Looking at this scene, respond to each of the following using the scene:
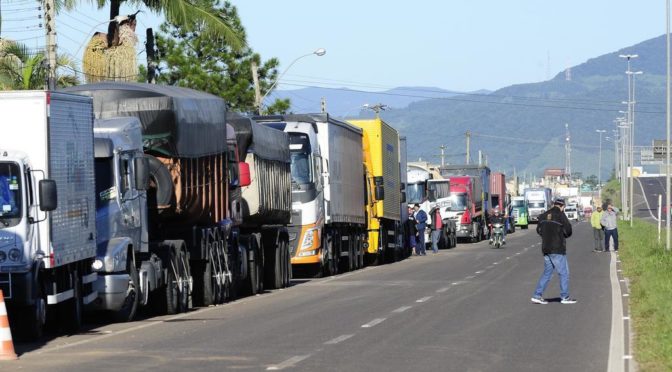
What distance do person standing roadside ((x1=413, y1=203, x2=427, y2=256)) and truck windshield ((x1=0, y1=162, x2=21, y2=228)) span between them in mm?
38283

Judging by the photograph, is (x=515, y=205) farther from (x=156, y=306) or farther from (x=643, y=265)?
(x=156, y=306)

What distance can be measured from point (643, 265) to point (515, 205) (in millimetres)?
81449

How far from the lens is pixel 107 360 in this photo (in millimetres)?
15539

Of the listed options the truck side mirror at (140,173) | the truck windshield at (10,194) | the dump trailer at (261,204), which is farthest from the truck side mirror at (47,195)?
the dump trailer at (261,204)

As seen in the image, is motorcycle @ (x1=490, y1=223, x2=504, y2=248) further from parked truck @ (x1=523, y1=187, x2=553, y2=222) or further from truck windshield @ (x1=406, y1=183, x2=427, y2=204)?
parked truck @ (x1=523, y1=187, x2=553, y2=222)

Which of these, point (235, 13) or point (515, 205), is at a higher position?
point (235, 13)

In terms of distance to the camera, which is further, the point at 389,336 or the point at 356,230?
the point at 356,230

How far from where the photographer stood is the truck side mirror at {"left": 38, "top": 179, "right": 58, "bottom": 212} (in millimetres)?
17859

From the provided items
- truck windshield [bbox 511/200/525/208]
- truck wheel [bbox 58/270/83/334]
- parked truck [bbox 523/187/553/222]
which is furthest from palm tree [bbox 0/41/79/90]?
parked truck [bbox 523/187/553/222]

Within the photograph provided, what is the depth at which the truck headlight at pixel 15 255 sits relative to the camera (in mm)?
18062

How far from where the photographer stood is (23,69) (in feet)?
116

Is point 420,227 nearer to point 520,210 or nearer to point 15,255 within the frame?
point 15,255

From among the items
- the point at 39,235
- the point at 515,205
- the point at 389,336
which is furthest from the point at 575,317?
the point at 515,205

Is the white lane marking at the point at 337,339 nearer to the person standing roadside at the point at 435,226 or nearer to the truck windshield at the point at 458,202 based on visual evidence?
the person standing roadside at the point at 435,226
